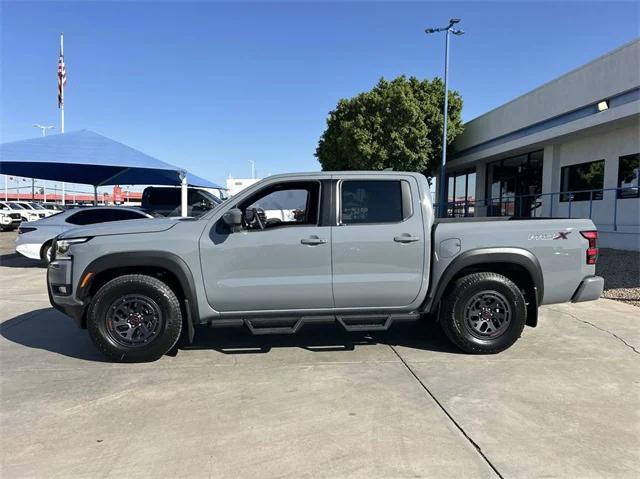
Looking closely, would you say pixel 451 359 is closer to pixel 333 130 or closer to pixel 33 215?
pixel 333 130

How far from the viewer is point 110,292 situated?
4617mm

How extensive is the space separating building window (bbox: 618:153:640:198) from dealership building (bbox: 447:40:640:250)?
3cm

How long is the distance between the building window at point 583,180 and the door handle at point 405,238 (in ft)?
39.3

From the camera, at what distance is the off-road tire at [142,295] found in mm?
4617

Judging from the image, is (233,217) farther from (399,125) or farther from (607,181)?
(399,125)

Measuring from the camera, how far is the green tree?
76.2 feet

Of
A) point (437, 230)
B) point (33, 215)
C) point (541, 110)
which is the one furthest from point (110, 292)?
point (33, 215)

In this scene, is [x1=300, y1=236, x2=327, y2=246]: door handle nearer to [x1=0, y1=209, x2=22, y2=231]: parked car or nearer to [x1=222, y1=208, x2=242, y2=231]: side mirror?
[x1=222, y1=208, x2=242, y2=231]: side mirror

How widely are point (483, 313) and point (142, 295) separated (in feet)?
11.4

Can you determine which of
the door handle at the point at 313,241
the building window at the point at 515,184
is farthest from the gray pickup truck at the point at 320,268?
the building window at the point at 515,184

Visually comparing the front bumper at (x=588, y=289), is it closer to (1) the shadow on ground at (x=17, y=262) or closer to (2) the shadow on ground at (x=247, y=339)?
(2) the shadow on ground at (x=247, y=339)

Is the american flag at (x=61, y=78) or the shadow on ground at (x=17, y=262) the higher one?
the american flag at (x=61, y=78)

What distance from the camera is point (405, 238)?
479 centimetres

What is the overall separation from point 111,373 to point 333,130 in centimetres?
2448
